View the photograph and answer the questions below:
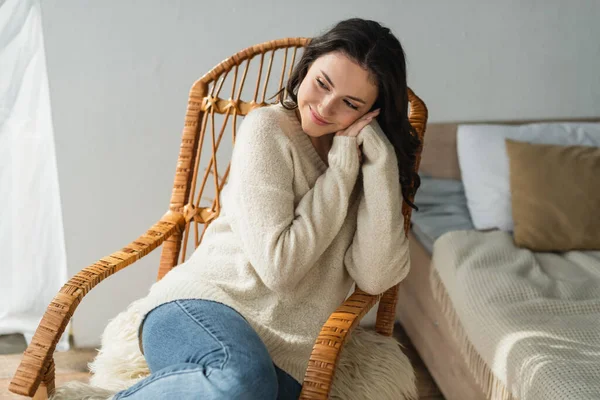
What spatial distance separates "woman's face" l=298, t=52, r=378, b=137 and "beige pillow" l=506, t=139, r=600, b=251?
2.64 feet

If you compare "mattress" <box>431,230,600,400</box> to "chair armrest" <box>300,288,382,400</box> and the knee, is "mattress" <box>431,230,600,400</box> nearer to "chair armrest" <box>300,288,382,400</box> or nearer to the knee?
"chair armrest" <box>300,288,382,400</box>

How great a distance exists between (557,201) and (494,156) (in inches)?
9.5

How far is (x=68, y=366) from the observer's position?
1986mm

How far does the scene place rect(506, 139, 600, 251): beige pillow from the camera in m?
1.81

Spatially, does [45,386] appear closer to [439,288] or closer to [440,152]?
[439,288]

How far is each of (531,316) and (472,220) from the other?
0.52 m

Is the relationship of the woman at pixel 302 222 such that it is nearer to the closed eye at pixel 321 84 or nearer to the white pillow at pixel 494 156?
the closed eye at pixel 321 84

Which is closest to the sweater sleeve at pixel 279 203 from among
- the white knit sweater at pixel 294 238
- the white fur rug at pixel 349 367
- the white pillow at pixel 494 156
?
the white knit sweater at pixel 294 238

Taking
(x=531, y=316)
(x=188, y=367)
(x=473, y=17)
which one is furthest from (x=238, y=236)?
(x=473, y=17)

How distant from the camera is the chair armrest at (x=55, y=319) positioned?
41.3 inches

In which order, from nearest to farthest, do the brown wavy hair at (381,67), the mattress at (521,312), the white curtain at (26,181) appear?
the brown wavy hair at (381,67) → the mattress at (521,312) → the white curtain at (26,181)

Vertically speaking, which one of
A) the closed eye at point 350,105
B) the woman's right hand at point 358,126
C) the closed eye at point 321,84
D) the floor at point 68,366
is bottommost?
the floor at point 68,366

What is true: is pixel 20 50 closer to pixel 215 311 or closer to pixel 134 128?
pixel 134 128

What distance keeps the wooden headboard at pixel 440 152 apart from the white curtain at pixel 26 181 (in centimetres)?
117
